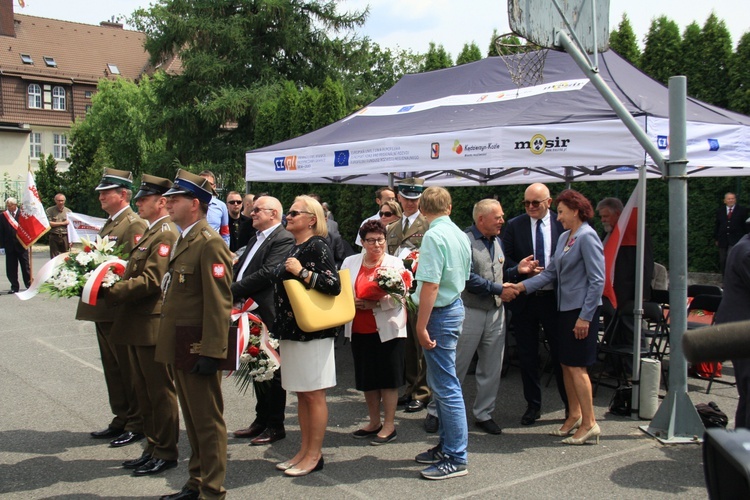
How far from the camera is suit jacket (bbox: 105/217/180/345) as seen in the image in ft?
15.6

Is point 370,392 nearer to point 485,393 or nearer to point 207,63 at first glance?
point 485,393

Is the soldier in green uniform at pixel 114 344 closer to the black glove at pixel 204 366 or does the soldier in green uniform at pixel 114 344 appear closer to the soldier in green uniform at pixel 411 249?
the black glove at pixel 204 366

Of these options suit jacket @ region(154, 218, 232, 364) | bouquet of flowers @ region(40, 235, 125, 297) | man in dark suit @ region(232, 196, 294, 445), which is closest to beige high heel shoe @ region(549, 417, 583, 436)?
man in dark suit @ region(232, 196, 294, 445)

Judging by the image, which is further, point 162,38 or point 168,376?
point 162,38

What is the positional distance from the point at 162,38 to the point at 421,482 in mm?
29168

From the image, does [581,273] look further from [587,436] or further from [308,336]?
[308,336]

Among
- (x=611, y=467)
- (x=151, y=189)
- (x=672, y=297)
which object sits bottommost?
(x=611, y=467)

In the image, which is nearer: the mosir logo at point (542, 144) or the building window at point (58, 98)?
Result: the mosir logo at point (542, 144)

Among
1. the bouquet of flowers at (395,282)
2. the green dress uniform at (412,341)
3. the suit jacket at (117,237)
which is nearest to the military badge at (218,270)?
the suit jacket at (117,237)

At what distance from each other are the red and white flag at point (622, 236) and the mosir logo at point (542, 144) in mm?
773

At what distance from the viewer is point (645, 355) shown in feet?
23.5

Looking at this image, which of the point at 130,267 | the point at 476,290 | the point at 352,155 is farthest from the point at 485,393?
the point at 352,155

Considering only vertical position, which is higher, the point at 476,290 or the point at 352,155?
the point at 352,155

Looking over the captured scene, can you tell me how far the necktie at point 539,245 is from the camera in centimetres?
621
